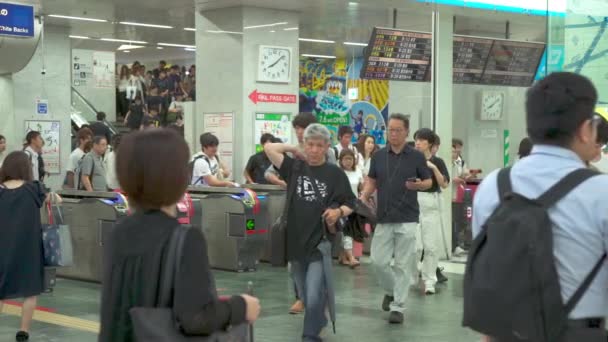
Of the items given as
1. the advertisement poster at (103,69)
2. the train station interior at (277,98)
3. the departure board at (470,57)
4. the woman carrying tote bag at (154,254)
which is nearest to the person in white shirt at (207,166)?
the train station interior at (277,98)

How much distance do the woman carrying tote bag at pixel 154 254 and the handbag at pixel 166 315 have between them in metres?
0.01

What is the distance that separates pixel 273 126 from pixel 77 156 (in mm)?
3284

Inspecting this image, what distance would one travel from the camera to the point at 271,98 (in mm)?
15156

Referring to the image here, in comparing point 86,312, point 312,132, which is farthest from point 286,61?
point 312,132

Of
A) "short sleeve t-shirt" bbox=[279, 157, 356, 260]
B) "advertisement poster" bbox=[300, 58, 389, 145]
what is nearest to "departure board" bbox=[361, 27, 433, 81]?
"short sleeve t-shirt" bbox=[279, 157, 356, 260]

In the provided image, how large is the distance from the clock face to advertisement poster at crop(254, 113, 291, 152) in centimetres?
318

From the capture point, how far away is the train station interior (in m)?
8.31

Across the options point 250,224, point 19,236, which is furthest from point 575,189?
point 250,224

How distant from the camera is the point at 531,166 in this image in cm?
295

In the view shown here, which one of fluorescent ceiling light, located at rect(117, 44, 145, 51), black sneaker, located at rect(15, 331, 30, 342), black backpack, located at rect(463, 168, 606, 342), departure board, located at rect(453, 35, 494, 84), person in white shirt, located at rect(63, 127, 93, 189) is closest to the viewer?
black backpack, located at rect(463, 168, 606, 342)

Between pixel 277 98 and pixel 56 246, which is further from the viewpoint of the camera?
pixel 277 98

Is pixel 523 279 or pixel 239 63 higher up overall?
pixel 239 63

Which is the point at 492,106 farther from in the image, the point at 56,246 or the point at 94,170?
the point at 56,246

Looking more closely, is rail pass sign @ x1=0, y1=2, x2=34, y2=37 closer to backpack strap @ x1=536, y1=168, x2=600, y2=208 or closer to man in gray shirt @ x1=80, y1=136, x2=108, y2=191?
man in gray shirt @ x1=80, y1=136, x2=108, y2=191
